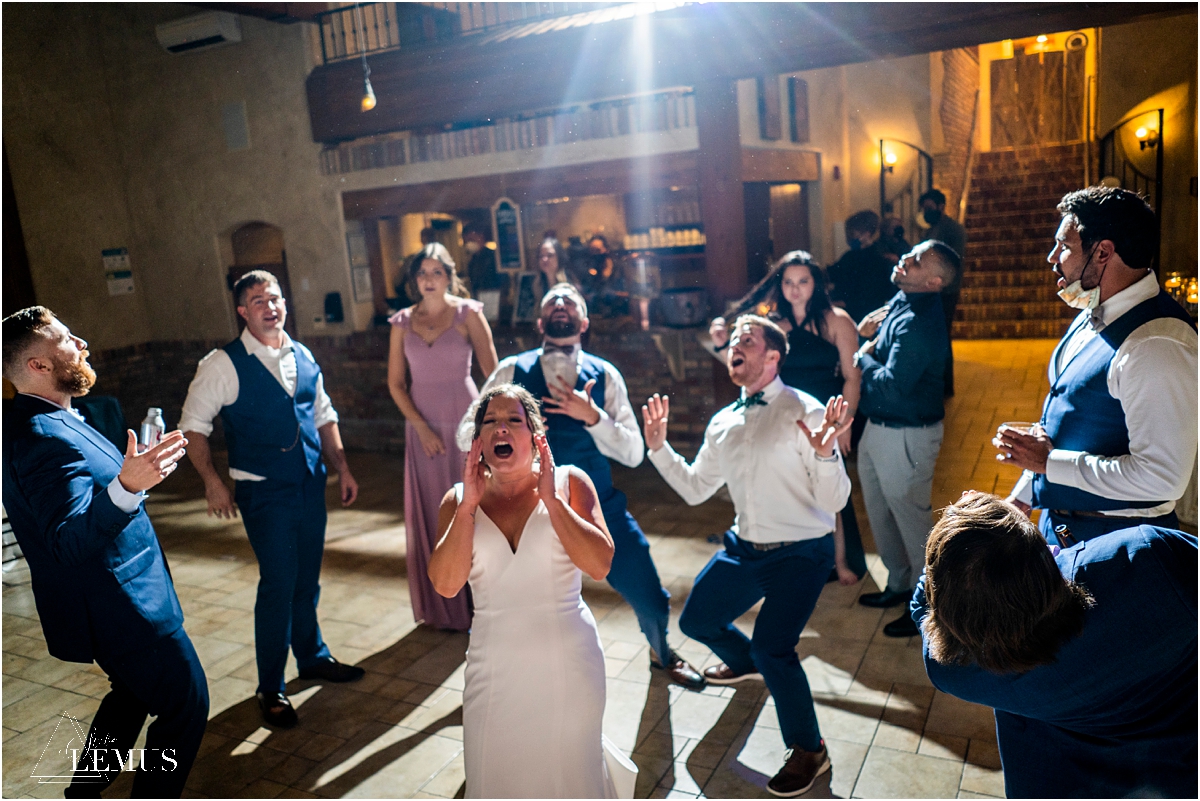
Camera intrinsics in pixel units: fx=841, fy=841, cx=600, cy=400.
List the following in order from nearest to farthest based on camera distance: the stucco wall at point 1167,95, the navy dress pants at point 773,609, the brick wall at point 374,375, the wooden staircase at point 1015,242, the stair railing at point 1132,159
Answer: the navy dress pants at point 773,609 → the brick wall at point 374,375 → the stucco wall at point 1167,95 → the stair railing at point 1132,159 → the wooden staircase at point 1015,242

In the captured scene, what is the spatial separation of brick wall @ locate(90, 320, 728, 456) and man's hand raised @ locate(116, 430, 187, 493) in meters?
4.35

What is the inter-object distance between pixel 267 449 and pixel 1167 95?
9606mm

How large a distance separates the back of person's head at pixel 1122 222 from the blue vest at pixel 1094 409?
0.12 m

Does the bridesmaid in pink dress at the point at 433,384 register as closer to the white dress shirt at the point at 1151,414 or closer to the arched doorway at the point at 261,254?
the white dress shirt at the point at 1151,414

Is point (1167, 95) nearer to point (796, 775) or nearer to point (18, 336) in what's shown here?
point (796, 775)

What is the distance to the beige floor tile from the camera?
2.39m

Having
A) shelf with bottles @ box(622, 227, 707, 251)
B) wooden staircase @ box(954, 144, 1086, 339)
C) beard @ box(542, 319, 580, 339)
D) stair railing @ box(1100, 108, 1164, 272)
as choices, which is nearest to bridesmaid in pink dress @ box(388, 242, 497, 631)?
beard @ box(542, 319, 580, 339)

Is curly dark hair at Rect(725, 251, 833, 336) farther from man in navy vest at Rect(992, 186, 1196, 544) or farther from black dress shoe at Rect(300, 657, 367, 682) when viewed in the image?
black dress shoe at Rect(300, 657, 367, 682)

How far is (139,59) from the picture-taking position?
7.69 meters

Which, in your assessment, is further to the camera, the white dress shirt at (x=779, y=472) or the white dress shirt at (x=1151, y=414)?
the white dress shirt at (x=779, y=472)

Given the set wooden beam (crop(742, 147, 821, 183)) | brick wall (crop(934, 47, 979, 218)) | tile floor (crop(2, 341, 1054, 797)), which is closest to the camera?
tile floor (crop(2, 341, 1054, 797))

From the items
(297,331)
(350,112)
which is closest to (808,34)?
(350,112)

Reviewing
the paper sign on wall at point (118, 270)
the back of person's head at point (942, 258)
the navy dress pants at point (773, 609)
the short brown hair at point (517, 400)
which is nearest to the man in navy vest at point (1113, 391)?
the navy dress pants at point (773, 609)

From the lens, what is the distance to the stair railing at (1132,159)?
812 cm
